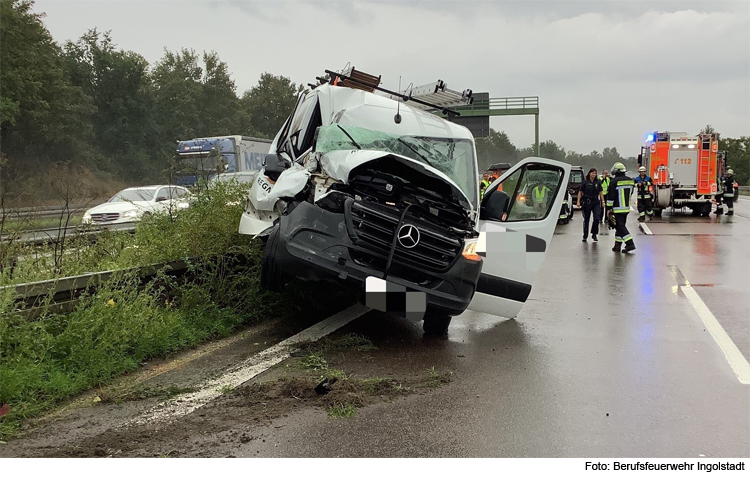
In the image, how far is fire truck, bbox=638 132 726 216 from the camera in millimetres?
22031

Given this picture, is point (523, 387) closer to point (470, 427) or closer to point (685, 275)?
point (470, 427)

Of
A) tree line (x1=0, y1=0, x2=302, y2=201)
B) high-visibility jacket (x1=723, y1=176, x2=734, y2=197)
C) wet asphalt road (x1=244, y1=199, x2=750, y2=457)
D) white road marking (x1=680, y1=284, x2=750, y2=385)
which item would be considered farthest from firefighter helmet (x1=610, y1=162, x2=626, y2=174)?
tree line (x1=0, y1=0, x2=302, y2=201)

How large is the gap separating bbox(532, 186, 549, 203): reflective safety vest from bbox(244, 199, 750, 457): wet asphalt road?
130cm

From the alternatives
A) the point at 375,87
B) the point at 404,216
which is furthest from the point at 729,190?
the point at 404,216

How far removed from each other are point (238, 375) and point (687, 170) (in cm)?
2167

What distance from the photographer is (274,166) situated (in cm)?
677

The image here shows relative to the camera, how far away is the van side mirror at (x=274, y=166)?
22.0 feet

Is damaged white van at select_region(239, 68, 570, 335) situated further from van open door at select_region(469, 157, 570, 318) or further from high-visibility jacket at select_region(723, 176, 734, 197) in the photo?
high-visibility jacket at select_region(723, 176, 734, 197)

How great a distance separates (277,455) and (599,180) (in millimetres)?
14594

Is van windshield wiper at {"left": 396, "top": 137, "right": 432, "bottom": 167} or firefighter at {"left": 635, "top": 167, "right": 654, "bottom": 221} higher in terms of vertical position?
van windshield wiper at {"left": 396, "top": 137, "right": 432, "bottom": 167}

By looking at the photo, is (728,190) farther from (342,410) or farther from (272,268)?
(342,410)

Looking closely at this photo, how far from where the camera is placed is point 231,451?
3.30 meters

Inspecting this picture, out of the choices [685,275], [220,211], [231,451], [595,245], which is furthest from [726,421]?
[595,245]

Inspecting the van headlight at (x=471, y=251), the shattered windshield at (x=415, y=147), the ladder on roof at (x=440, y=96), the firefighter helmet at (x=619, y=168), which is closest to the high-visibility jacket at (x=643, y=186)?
the firefighter helmet at (x=619, y=168)
